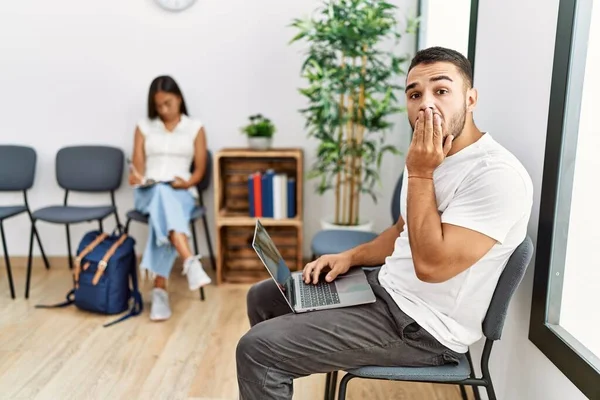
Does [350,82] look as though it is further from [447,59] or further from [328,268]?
[447,59]

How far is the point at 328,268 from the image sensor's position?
6.21ft

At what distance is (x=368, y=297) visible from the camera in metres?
1.64

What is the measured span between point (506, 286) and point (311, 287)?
1.99 feet

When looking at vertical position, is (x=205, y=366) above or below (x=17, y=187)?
below

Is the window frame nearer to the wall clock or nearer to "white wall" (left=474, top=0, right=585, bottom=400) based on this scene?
"white wall" (left=474, top=0, right=585, bottom=400)

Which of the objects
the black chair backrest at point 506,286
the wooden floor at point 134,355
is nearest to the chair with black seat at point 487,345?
the black chair backrest at point 506,286

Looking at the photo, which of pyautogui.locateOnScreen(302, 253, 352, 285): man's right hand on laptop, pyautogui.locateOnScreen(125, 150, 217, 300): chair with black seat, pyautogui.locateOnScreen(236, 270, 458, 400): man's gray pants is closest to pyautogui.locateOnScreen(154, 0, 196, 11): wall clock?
pyautogui.locateOnScreen(125, 150, 217, 300): chair with black seat

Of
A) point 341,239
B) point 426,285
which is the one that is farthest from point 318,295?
point 341,239

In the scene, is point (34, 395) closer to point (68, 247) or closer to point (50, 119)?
point (68, 247)

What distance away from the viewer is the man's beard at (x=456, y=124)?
58.5 inches

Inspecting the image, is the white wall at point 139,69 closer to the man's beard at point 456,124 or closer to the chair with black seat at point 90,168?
the chair with black seat at point 90,168

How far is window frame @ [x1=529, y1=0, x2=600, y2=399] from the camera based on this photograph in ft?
4.59

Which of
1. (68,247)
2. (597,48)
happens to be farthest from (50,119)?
(597,48)

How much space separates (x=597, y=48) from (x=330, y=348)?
100cm
